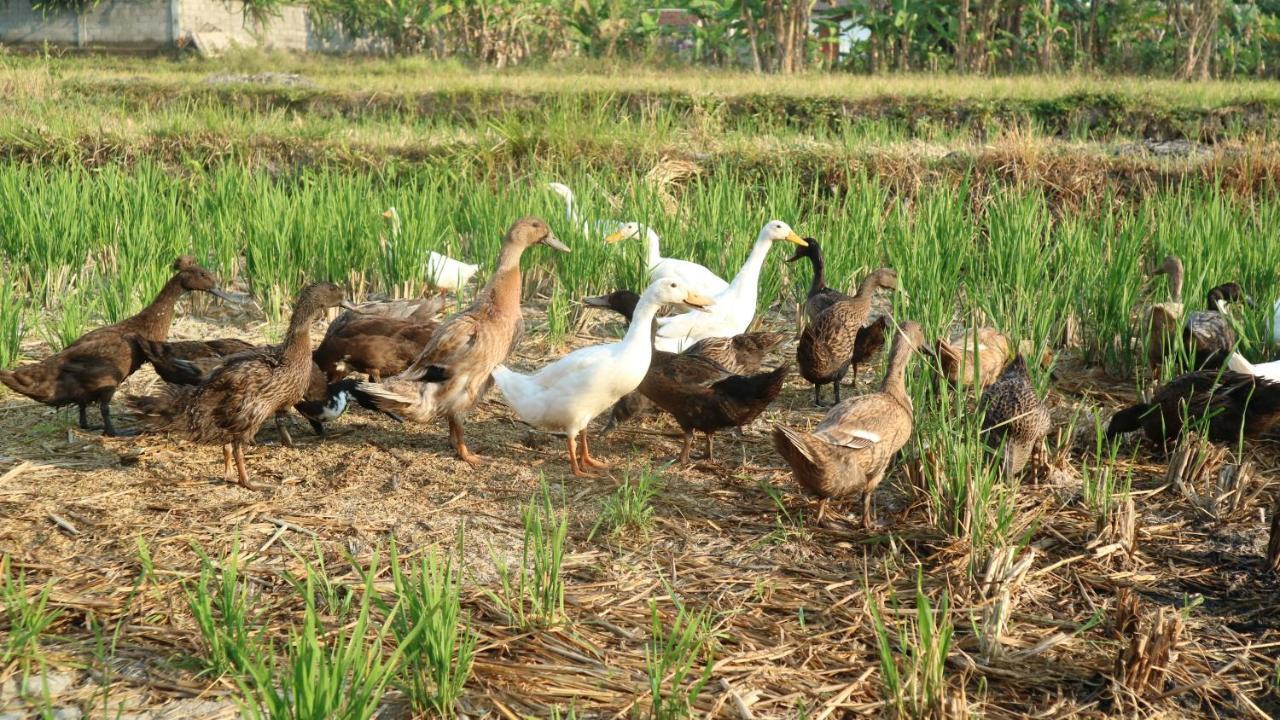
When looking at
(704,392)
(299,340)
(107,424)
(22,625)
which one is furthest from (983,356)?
(22,625)

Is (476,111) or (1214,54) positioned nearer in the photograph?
(476,111)

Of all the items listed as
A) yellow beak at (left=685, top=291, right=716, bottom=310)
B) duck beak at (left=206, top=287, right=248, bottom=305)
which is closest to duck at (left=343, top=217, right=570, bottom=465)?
yellow beak at (left=685, top=291, right=716, bottom=310)

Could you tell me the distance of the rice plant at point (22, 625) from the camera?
288 cm

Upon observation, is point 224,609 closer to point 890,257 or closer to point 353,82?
point 890,257

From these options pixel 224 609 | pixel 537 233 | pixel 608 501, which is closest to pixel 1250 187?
pixel 537 233

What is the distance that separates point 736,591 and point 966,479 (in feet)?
2.68

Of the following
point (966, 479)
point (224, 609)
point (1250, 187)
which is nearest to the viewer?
point (224, 609)

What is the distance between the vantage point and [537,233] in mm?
5688

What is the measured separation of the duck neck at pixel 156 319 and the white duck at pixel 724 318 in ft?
7.51

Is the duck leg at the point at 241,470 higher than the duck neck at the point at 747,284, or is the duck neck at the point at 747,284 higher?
the duck neck at the point at 747,284

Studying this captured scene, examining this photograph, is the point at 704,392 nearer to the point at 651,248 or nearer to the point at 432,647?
the point at 432,647

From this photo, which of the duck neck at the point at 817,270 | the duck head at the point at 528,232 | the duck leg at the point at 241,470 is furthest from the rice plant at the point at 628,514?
the duck neck at the point at 817,270

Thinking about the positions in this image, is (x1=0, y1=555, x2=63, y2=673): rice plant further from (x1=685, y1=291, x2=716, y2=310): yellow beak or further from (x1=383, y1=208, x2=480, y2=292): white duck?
(x1=383, y1=208, x2=480, y2=292): white duck

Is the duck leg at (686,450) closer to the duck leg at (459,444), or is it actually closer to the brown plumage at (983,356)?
the duck leg at (459,444)
